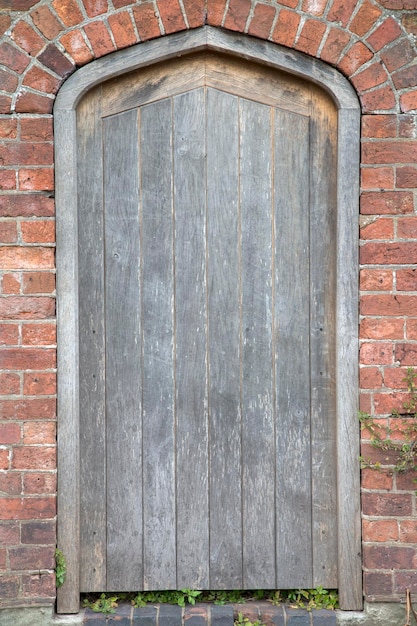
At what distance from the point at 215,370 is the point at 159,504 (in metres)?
0.63

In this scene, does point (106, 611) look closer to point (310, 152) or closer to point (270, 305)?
point (270, 305)

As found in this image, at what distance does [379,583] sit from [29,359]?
66.7 inches

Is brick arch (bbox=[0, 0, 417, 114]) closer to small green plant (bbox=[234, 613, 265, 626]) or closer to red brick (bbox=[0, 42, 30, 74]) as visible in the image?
red brick (bbox=[0, 42, 30, 74])

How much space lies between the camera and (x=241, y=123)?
2.85 metres

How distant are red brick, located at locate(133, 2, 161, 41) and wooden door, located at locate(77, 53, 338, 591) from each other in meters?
0.16

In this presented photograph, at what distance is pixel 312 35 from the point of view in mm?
2695

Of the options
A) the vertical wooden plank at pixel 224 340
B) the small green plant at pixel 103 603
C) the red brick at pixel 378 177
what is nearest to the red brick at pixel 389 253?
the red brick at pixel 378 177

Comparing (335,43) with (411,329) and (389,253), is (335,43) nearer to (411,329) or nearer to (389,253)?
(389,253)

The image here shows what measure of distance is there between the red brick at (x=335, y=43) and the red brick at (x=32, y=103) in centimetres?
112

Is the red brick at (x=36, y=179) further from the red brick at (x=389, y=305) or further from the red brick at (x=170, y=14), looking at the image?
the red brick at (x=389, y=305)

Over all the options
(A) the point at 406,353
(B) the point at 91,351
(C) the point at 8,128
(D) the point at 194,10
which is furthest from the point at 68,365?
(D) the point at 194,10

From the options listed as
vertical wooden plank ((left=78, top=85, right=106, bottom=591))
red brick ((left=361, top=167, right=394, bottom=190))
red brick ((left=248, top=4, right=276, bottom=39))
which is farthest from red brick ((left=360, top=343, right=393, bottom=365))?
red brick ((left=248, top=4, right=276, bottom=39))

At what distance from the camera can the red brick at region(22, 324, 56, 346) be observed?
2729 mm

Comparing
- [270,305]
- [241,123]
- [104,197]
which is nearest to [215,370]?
[270,305]
